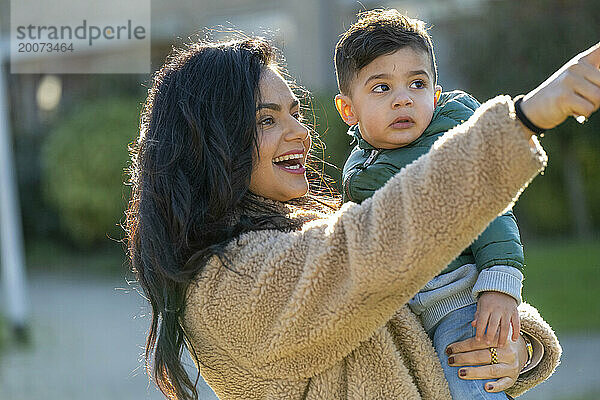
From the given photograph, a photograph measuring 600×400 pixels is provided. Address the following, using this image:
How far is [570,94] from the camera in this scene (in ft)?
4.86

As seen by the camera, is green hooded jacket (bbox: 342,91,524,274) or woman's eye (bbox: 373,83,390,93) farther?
woman's eye (bbox: 373,83,390,93)

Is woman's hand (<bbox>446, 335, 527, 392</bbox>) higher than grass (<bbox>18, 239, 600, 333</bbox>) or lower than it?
lower

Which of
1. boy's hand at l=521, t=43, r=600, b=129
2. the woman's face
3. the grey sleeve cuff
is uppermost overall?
the woman's face

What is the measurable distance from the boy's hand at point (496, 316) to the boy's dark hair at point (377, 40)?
2.16ft

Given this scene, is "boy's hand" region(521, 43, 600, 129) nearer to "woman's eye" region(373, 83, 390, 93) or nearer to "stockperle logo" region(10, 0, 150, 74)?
"woman's eye" region(373, 83, 390, 93)

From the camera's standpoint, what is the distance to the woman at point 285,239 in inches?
62.9

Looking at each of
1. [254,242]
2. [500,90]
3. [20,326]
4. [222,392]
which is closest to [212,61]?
[254,242]

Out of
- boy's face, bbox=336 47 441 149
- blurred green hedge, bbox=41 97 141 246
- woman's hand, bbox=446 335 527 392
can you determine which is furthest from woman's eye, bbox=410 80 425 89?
blurred green hedge, bbox=41 97 141 246

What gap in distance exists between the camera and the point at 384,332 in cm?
197

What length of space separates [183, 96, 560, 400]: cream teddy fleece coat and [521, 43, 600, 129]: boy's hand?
45mm

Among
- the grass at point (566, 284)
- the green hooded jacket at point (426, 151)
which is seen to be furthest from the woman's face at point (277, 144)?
the grass at point (566, 284)

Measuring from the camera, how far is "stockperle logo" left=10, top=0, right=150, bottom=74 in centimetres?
1109

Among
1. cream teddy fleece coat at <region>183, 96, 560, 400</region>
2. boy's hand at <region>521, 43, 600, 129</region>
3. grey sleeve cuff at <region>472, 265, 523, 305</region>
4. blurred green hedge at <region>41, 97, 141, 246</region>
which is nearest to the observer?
boy's hand at <region>521, 43, 600, 129</region>

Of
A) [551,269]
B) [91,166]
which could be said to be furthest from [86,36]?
[551,269]
